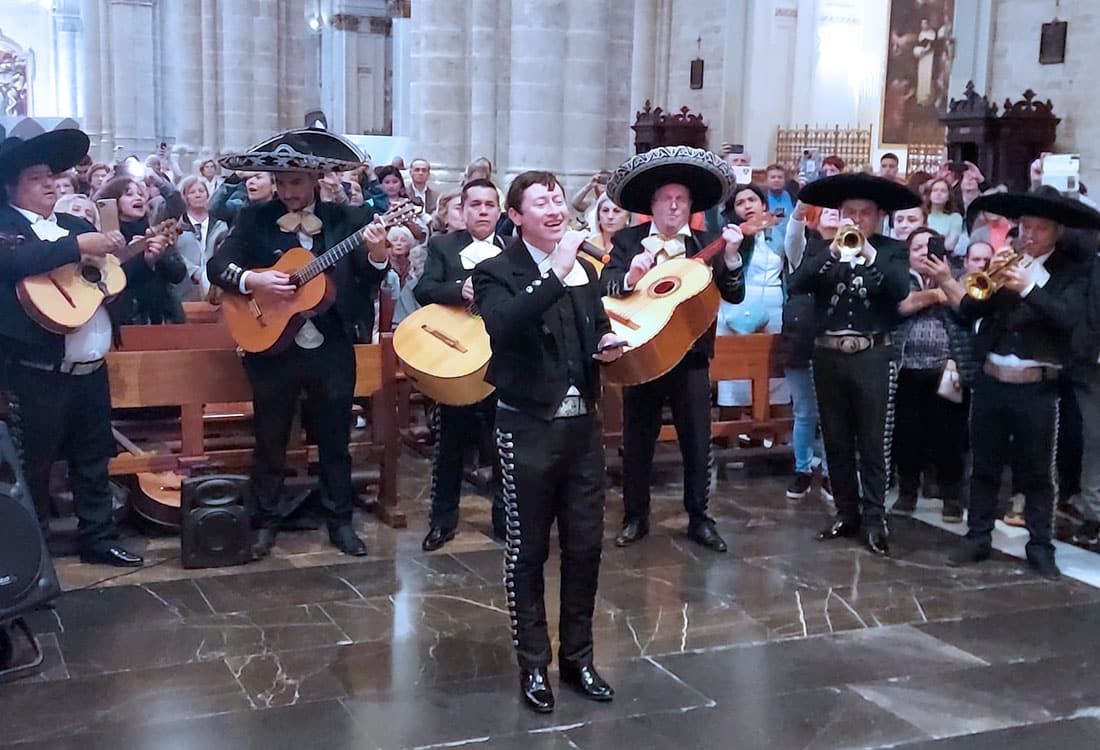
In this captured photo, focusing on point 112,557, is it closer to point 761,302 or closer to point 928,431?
A: point 761,302

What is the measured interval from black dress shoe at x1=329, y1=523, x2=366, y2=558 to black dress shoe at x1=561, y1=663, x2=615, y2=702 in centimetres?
202

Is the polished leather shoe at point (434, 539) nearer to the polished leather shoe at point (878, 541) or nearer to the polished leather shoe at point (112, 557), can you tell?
the polished leather shoe at point (112, 557)

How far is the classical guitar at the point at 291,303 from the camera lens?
6055mm

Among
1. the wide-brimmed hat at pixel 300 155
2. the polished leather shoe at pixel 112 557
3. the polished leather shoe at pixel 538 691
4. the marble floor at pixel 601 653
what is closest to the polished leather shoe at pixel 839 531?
the marble floor at pixel 601 653

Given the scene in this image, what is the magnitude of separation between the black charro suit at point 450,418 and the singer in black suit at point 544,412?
5.81ft

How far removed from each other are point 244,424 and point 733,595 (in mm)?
3330

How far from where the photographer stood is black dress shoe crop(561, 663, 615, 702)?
4.70 metres

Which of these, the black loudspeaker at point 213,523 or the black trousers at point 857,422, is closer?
the black loudspeaker at point 213,523

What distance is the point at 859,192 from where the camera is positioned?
6512 mm

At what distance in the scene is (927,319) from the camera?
737 cm

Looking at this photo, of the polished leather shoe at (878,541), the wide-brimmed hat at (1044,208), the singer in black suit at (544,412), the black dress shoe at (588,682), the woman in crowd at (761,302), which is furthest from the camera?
the woman in crowd at (761,302)

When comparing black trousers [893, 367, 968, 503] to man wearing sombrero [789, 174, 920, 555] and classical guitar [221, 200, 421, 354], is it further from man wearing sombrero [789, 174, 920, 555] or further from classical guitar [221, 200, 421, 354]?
classical guitar [221, 200, 421, 354]

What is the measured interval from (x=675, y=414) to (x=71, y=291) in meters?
3.05

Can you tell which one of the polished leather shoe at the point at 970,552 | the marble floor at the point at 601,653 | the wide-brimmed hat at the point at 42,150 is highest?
the wide-brimmed hat at the point at 42,150
